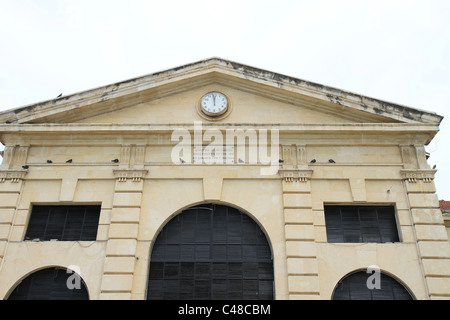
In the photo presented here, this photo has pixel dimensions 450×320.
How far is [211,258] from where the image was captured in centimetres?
1452

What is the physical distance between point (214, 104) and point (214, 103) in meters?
0.04

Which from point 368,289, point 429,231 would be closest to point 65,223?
point 368,289

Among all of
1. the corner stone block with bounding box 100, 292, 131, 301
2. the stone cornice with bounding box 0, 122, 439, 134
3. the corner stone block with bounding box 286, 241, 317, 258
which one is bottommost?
the corner stone block with bounding box 100, 292, 131, 301

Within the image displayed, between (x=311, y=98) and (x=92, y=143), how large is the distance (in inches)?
340

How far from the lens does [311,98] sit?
53.3 feet

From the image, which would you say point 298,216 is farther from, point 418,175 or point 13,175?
point 13,175

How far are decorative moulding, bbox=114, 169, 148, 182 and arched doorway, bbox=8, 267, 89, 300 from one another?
3.70 meters

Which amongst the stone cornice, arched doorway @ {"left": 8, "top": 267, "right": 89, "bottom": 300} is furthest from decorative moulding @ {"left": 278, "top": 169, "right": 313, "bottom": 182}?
arched doorway @ {"left": 8, "top": 267, "right": 89, "bottom": 300}

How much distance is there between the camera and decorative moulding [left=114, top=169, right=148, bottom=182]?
15438mm

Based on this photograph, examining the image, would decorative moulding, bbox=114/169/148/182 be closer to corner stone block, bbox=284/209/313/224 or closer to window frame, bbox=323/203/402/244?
corner stone block, bbox=284/209/313/224

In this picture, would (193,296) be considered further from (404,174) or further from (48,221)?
(404,174)

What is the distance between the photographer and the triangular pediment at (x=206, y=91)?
52.9 ft
